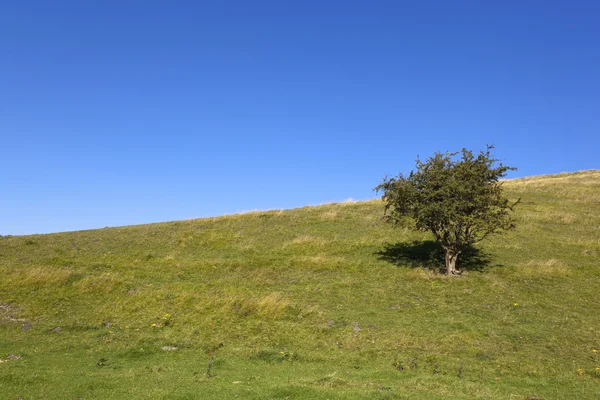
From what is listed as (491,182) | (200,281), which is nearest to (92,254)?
(200,281)

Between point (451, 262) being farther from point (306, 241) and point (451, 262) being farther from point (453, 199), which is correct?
point (306, 241)

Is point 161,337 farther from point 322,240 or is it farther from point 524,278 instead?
point 524,278

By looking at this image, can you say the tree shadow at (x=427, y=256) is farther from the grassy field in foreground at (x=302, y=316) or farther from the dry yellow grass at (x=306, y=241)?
the dry yellow grass at (x=306, y=241)

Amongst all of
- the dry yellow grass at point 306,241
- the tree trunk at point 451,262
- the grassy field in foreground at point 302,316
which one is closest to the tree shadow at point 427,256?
the grassy field in foreground at point 302,316

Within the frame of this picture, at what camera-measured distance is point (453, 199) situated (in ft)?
96.7

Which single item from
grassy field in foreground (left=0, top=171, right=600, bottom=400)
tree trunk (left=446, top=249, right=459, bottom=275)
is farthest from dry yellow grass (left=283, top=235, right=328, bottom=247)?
tree trunk (left=446, top=249, right=459, bottom=275)

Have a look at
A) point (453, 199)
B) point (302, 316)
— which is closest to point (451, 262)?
point (453, 199)

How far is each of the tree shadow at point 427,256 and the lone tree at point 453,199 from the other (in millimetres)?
1984

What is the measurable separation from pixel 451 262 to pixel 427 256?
15.0ft

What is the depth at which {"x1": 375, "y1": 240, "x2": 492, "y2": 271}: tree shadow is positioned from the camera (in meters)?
32.1

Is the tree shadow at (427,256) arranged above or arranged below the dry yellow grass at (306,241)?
below

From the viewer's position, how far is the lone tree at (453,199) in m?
29.3

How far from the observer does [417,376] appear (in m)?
15.9

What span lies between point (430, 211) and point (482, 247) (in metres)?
9.98
